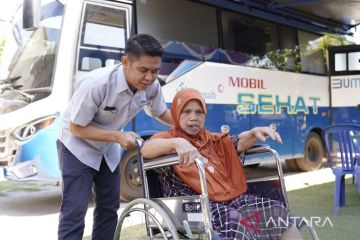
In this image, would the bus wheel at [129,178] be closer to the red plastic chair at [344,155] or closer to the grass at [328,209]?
the grass at [328,209]

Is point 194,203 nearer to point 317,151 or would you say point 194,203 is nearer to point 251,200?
point 251,200

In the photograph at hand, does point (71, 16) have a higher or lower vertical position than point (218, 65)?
higher

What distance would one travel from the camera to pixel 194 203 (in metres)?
2.45

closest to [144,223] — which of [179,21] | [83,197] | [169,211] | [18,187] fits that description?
[169,211]

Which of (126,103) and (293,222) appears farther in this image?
(126,103)

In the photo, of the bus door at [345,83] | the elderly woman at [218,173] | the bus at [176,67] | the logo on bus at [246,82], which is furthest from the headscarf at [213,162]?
the bus door at [345,83]

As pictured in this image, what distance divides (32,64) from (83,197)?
3292 millimetres

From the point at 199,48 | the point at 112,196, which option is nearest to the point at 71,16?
the point at 199,48

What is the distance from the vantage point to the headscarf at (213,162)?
2660 mm

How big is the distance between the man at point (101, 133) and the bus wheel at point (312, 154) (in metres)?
6.27

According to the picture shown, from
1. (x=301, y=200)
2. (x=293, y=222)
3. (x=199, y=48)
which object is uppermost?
(x=199, y=48)

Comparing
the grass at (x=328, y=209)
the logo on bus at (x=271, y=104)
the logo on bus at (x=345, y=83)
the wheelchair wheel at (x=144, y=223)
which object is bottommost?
the grass at (x=328, y=209)

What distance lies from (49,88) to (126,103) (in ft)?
9.61

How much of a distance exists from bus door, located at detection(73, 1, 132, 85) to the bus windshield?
0.29 m
